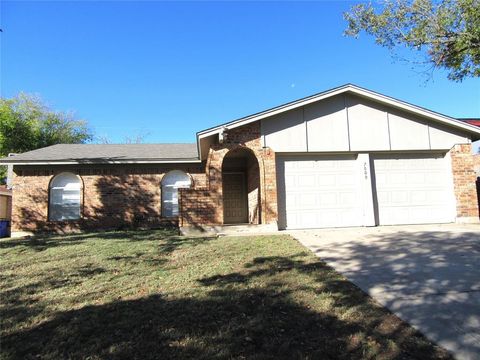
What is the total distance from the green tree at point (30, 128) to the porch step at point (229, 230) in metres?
24.6

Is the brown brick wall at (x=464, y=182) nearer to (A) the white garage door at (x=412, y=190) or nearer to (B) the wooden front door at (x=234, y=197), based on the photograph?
(A) the white garage door at (x=412, y=190)

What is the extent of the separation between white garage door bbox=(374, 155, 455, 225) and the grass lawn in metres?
6.11

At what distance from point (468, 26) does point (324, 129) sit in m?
7.66

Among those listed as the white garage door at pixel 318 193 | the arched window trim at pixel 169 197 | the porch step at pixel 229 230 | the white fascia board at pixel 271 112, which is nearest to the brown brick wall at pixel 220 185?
the porch step at pixel 229 230

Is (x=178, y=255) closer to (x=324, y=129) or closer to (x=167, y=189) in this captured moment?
(x=324, y=129)

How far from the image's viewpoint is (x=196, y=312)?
3906mm

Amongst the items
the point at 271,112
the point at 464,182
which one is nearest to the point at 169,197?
the point at 271,112

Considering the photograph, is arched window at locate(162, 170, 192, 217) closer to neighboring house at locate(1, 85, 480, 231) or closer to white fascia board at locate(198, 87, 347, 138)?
neighboring house at locate(1, 85, 480, 231)

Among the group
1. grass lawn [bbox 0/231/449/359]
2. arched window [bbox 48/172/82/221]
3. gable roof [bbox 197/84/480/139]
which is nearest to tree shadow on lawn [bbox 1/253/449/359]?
grass lawn [bbox 0/231/449/359]

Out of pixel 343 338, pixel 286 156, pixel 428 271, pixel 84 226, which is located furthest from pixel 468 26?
pixel 84 226

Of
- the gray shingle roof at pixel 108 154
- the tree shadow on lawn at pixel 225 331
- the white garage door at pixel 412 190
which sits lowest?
the tree shadow on lawn at pixel 225 331

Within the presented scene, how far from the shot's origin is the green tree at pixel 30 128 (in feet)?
93.1

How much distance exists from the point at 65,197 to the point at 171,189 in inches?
163

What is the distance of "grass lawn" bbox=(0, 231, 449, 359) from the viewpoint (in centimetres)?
306
